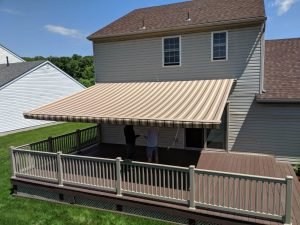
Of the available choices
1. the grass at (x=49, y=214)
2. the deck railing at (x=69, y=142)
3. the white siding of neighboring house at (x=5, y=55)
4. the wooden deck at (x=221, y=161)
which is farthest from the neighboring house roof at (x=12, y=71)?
the grass at (x=49, y=214)

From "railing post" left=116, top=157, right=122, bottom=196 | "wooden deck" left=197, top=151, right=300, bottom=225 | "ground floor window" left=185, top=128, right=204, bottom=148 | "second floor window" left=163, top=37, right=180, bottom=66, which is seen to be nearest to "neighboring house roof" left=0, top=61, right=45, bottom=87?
"second floor window" left=163, top=37, right=180, bottom=66

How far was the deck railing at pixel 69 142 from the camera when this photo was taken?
1173 cm

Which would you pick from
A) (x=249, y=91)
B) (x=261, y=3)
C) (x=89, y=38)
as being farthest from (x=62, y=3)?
(x=249, y=91)

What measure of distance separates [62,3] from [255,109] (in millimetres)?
16082

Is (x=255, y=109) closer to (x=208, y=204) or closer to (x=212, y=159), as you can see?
(x=212, y=159)

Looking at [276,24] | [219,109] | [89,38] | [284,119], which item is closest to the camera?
[219,109]

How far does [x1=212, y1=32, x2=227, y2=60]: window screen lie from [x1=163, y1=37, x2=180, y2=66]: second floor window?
189 cm

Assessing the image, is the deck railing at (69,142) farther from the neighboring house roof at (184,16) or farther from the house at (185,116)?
the neighboring house roof at (184,16)

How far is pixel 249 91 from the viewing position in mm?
12500

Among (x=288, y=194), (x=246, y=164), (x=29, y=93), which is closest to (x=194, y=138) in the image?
(x=246, y=164)

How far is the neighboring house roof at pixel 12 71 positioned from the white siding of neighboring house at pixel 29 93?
0.44m

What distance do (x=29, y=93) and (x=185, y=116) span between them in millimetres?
22046

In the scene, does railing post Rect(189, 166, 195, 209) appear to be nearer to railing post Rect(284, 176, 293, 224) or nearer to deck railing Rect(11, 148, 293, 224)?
deck railing Rect(11, 148, 293, 224)

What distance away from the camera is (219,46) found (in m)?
12.7
